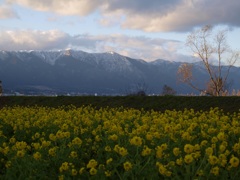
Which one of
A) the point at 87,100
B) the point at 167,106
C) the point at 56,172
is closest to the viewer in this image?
the point at 56,172

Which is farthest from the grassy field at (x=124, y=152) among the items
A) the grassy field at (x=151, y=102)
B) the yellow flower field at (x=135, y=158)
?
the grassy field at (x=151, y=102)

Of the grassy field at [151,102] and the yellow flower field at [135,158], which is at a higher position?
the grassy field at [151,102]

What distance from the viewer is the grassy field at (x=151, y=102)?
91.6 feet

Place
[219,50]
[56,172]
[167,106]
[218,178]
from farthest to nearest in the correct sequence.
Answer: [219,50], [167,106], [56,172], [218,178]

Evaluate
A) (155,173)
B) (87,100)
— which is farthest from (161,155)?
(87,100)

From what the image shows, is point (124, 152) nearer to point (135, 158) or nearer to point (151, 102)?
point (135, 158)

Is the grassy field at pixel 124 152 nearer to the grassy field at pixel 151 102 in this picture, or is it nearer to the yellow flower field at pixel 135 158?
the yellow flower field at pixel 135 158

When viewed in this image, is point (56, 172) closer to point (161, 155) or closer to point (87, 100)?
point (161, 155)

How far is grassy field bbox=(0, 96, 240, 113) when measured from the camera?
27.9 metres

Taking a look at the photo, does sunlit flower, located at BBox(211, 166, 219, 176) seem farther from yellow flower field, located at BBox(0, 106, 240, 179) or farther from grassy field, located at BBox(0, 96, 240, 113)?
grassy field, located at BBox(0, 96, 240, 113)

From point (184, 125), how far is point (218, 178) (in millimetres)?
5340

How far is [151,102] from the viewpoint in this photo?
31.6 m

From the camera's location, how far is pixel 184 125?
38.2 feet

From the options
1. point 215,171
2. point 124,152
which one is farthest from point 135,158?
point 215,171
